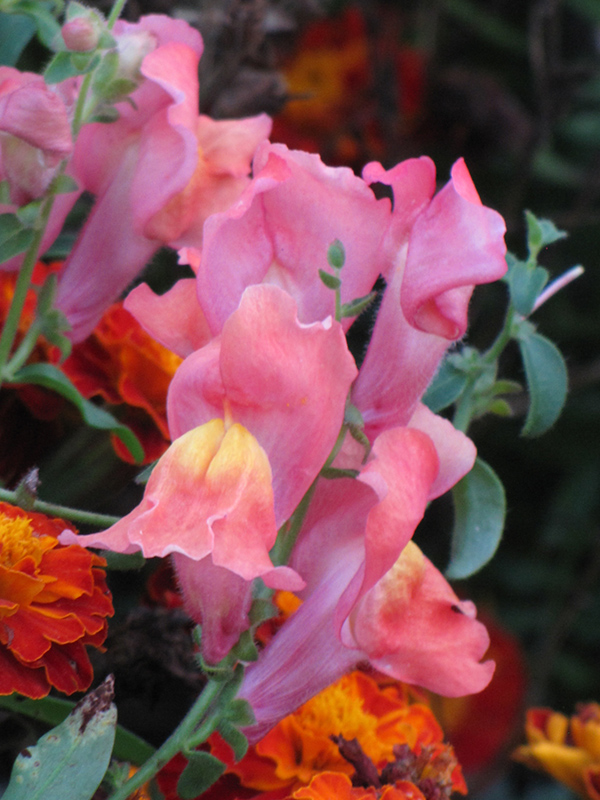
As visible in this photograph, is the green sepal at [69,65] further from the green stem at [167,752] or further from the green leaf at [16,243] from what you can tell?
the green stem at [167,752]

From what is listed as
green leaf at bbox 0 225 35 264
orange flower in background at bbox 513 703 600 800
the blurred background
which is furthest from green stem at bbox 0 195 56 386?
the blurred background

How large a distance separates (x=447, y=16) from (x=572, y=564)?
65 centimetres

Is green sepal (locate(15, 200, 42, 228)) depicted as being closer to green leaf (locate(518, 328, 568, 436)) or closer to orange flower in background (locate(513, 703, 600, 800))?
green leaf (locate(518, 328, 568, 436))

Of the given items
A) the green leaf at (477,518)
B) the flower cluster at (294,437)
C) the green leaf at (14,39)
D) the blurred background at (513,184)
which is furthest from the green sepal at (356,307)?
the blurred background at (513,184)

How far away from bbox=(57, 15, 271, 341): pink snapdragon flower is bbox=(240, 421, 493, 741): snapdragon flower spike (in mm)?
131

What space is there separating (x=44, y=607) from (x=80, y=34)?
0.18 m

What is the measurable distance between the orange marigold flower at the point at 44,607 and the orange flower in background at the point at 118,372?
0.10 m

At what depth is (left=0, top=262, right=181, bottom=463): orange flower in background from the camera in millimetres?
379

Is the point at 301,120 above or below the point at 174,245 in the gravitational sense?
below

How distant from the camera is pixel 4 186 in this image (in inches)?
12.7

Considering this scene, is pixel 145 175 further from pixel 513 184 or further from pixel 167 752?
pixel 513 184

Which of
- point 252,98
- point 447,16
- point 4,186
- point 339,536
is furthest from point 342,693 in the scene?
point 447,16

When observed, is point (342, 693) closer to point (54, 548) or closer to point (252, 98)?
point (54, 548)

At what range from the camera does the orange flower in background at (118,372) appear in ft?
1.24
